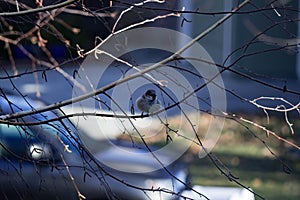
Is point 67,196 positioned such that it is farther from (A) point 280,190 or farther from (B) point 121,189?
(A) point 280,190

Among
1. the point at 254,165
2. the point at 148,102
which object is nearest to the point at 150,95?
the point at 148,102

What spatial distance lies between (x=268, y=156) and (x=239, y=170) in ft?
3.50

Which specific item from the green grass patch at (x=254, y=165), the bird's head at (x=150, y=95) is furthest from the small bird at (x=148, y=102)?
the green grass patch at (x=254, y=165)

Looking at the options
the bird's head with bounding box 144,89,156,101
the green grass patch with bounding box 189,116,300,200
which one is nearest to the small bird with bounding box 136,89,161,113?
the bird's head with bounding box 144,89,156,101

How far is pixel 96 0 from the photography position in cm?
409

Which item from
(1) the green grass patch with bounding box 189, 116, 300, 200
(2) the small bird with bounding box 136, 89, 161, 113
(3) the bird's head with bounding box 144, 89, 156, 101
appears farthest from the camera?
(1) the green grass patch with bounding box 189, 116, 300, 200

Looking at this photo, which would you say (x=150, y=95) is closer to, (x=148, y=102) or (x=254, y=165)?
(x=148, y=102)

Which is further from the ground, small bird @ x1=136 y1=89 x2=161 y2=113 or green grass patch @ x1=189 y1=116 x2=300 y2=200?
green grass patch @ x1=189 y1=116 x2=300 y2=200

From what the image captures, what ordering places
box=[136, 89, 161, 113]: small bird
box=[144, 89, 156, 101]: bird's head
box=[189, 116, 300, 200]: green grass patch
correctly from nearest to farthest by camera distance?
box=[136, 89, 161, 113]: small bird, box=[144, 89, 156, 101]: bird's head, box=[189, 116, 300, 200]: green grass patch

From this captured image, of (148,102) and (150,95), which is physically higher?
(150,95)

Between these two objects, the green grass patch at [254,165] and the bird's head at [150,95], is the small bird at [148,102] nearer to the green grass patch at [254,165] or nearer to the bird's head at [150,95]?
the bird's head at [150,95]

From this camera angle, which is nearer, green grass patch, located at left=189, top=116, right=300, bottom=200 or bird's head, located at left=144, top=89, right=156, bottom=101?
bird's head, located at left=144, top=89, right=156, bottom=101

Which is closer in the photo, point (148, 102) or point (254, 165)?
point (148, 102)

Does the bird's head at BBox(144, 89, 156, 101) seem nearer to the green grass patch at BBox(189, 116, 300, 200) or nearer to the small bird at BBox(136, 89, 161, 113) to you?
the small bird at BBox(136, 89, 161, 113)
